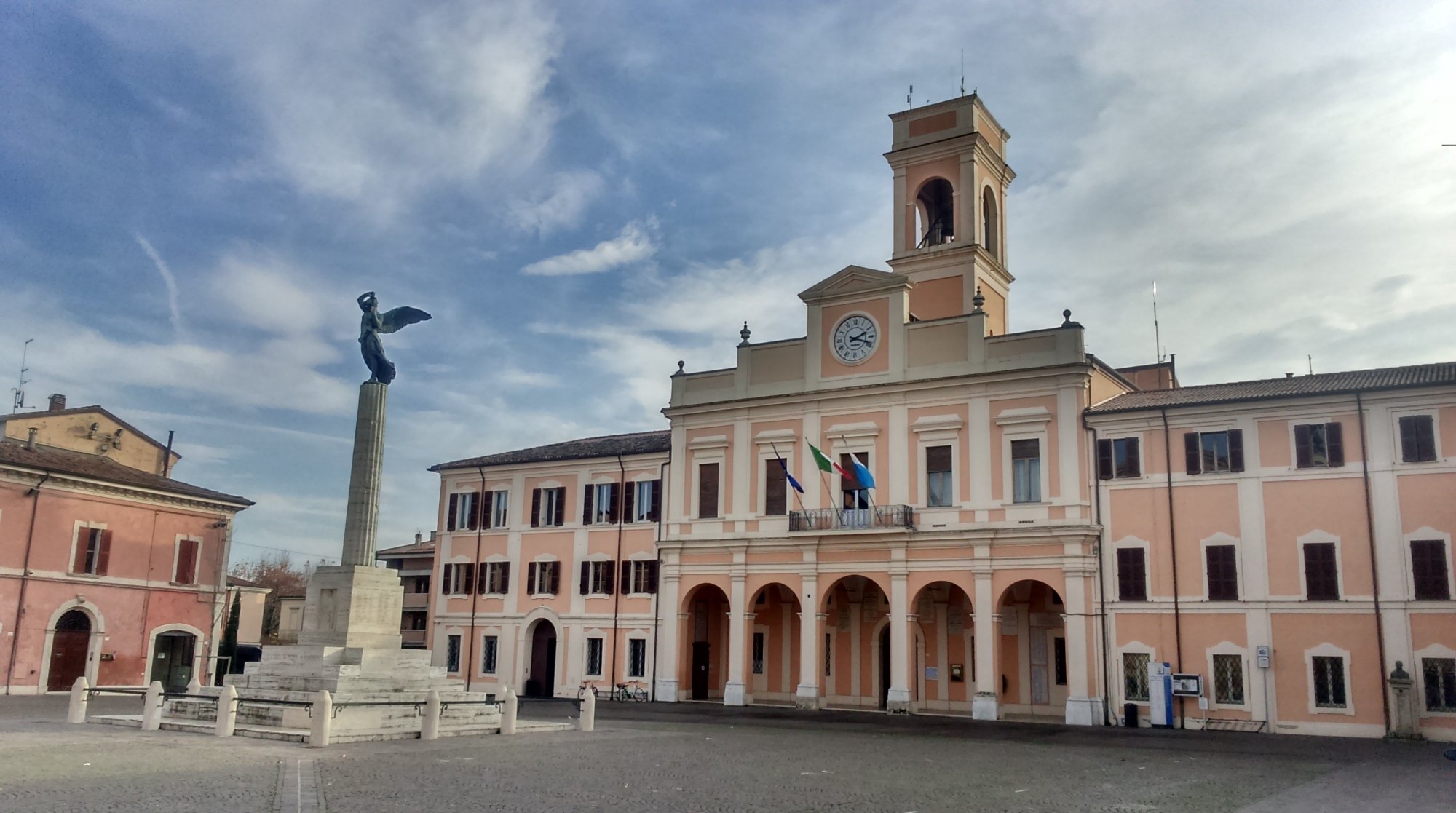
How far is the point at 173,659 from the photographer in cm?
3875

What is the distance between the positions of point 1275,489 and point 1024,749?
12.0 metres

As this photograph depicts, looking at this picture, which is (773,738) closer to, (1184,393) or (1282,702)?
(1282,702)

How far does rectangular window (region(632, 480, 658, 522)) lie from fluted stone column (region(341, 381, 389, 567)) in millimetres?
16171

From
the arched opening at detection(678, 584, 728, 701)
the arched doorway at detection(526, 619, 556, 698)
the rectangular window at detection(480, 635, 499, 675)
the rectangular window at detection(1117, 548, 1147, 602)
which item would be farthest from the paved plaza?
the rectangular window at detection(480, 635, 499, 675)

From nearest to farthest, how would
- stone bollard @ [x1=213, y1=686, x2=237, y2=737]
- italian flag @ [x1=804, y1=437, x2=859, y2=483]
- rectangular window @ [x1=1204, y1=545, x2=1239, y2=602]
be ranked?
stone bollard @ [x1=213, y1=686, x2=237, y2=737], rectangular window @ [x1=1204, y1=545, x2=1239, y2=602], italian flag @ [x1=804, y1=437, x2=859, y2=483]

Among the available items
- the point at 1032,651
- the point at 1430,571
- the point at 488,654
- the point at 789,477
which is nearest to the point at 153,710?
the point at 789,477

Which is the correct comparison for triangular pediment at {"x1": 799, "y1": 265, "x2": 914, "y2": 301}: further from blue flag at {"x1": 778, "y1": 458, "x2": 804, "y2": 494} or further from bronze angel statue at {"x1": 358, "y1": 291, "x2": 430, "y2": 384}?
bronze angel statue at {"x1": 358, "y1": 291, "x2": 430, "y2": 384}

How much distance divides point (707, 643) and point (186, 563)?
60.3 feet

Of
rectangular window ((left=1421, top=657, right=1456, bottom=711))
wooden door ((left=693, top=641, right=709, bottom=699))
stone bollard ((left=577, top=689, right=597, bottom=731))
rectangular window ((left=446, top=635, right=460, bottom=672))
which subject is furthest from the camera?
rectangular window ((left=446, top=635, right=460, bottom=672))

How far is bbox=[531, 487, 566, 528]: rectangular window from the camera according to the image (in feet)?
134

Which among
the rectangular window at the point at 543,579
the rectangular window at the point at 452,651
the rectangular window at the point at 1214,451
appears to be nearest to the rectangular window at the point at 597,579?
the rectangular window at the point at 543,579

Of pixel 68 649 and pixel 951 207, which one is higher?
pixel 951 207

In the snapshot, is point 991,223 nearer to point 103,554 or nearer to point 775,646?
point 775,646

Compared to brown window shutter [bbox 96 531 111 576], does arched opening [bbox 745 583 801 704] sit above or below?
below
